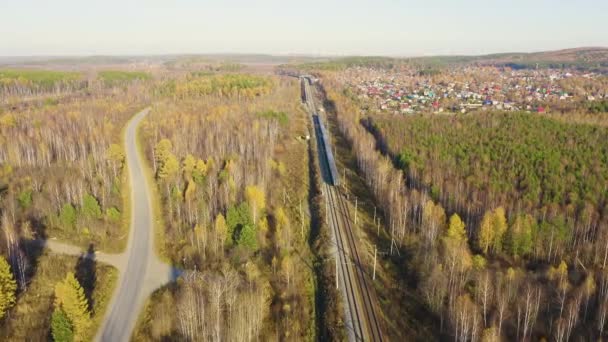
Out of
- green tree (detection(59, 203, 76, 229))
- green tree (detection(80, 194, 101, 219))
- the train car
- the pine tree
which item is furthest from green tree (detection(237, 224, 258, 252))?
the train car

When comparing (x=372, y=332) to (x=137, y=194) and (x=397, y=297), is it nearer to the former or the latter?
(x=397, y=297)

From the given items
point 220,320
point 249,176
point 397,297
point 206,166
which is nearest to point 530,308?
point 397,297

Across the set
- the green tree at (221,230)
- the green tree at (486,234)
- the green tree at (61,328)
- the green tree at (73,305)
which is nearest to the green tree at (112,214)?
the green tree at (221,230)

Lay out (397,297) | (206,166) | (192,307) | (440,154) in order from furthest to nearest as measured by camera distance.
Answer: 1. (440,154)
2. (206,166)
3. (397,297)
4. (192,307)

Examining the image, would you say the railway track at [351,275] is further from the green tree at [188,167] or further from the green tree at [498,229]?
the green tree at [188,167]

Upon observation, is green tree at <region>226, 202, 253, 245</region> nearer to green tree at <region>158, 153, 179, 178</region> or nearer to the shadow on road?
the shadow on road

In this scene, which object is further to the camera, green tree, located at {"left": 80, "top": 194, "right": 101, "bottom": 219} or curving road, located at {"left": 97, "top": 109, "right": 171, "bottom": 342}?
green tree, located at {"left": 80, "top": 194, "right": 101, "bottom": 219}
